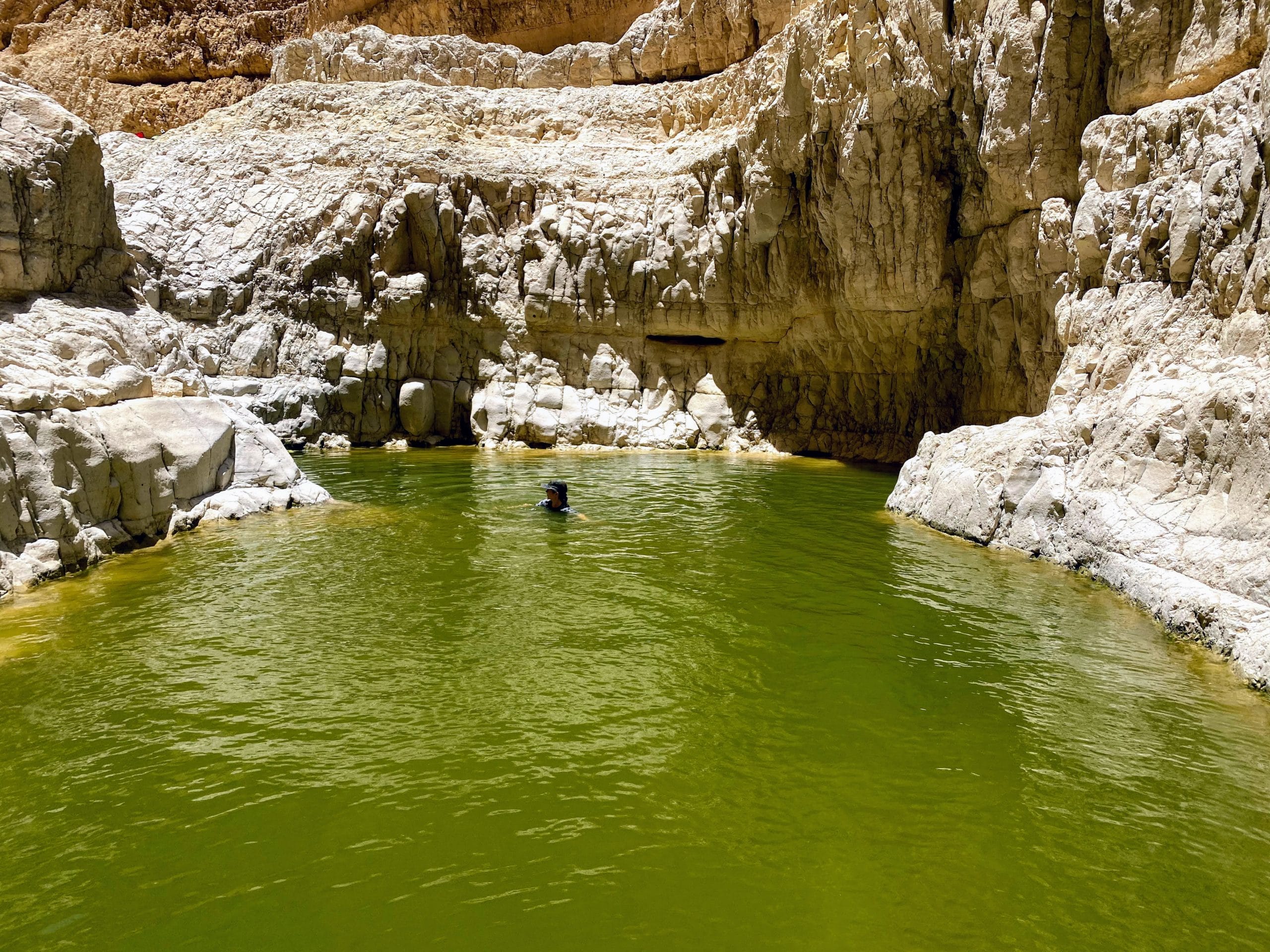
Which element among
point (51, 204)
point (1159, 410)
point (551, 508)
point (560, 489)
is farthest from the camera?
point (551, 508)

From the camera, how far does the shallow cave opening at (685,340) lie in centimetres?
3344

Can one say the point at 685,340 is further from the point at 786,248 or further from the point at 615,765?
the point at 615,765

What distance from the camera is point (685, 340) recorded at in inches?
1335

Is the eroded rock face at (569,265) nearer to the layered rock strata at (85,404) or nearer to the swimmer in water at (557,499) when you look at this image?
the layered rock strata at (85,404)

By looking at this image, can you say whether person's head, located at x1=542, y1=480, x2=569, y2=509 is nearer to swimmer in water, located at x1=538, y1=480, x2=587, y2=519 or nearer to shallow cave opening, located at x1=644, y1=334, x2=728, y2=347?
swimmer in water, located at x1=538, y1=480, x2=587, y2=519

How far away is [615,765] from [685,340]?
2919cm

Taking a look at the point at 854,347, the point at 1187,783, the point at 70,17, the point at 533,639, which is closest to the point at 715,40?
the point at 854,347

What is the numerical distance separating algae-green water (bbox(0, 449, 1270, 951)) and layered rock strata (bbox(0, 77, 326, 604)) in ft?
3.52

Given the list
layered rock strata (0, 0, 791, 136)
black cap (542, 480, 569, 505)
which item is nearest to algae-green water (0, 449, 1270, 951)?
black cap (542, 480, 569, 505)

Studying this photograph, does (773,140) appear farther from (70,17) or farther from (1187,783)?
(70,17)

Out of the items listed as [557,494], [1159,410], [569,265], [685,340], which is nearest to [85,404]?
[557,494]

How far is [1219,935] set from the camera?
4125mm

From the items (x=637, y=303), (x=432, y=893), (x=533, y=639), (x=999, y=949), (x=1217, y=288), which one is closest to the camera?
(x=999, y=949)

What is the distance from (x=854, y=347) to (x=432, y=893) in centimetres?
2729
